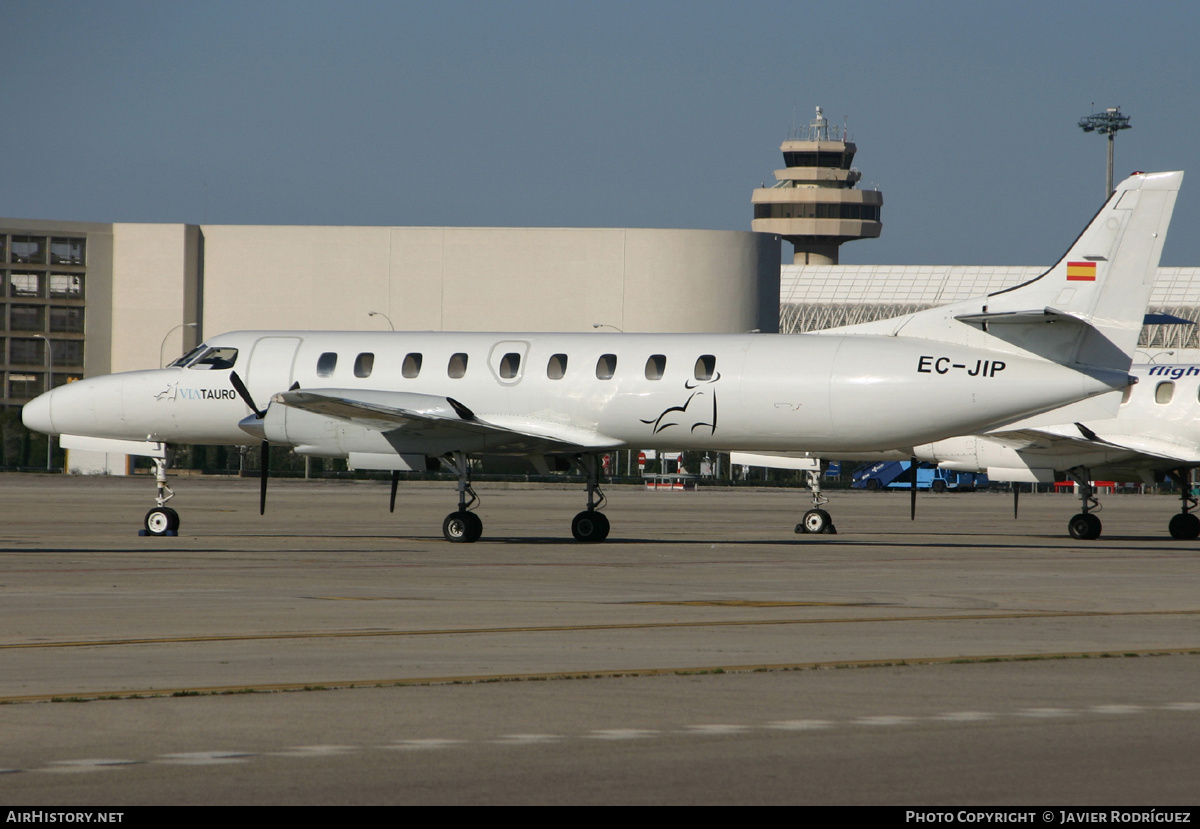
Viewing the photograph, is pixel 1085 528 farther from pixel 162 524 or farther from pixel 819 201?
pixel 819 201

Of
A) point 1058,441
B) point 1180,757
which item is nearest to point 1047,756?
point 1180,757

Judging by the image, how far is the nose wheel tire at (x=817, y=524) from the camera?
32.5 meters

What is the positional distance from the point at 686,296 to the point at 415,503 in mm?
70530

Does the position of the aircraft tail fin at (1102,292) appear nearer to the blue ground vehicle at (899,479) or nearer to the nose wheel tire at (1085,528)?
the nose wheel tire at (1085,528)

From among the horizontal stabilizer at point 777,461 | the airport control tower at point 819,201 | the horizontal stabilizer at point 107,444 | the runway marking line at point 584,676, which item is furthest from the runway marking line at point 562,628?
the airport control tower at point 819,201

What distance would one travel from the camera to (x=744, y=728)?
29.0ft

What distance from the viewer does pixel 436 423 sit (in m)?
25.7

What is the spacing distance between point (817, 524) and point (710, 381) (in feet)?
24.1

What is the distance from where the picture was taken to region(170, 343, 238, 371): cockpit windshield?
28.7m

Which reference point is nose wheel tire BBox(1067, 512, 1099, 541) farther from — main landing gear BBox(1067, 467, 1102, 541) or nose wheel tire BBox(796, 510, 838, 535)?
nose wheel tire BBox(796, 510, 838, 535)

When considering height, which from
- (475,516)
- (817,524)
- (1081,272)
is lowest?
(817,524)

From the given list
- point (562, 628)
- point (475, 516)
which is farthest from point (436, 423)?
point (562, 628)

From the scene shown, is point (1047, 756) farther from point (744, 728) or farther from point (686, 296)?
point (686, 296)

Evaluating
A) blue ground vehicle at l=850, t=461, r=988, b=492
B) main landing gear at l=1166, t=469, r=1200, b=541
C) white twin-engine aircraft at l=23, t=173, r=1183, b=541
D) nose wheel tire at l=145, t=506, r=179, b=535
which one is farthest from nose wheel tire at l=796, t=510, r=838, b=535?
blue ground vehicle at l=850, t=461, r=988, b=492
